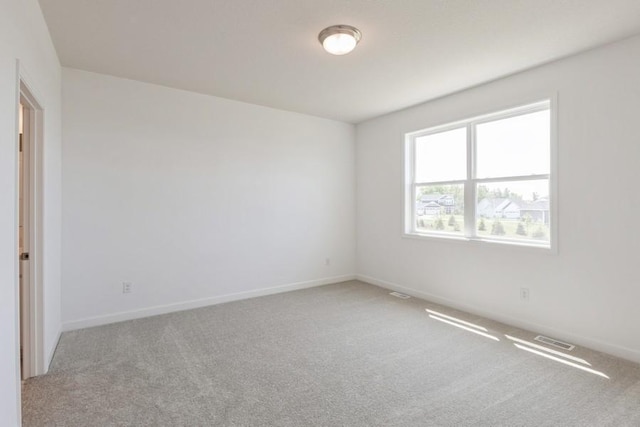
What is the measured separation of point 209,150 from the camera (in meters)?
4.19

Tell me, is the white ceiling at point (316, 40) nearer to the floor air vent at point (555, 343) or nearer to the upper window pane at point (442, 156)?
the upper window pane at point (442, 156)

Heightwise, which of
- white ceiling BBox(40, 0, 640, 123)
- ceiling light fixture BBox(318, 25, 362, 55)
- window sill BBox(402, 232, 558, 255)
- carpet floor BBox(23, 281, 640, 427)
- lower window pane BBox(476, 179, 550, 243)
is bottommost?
carpet floor BBox(23, 281, 640, 427)

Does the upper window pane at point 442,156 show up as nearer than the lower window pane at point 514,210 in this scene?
No

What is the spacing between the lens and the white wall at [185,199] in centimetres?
344

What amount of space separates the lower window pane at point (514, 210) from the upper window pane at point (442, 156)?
1.38ft

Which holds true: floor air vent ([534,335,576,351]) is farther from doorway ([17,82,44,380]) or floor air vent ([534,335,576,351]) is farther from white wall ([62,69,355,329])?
doorway ([17,82,44,380])

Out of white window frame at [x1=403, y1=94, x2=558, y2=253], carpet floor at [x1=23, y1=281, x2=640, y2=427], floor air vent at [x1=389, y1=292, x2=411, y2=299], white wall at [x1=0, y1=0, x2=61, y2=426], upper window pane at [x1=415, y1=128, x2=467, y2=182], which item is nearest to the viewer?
white wall at [x1=0, y1=0, x2=61, y2=426]

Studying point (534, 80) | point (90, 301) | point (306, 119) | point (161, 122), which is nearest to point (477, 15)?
point (534, 80)

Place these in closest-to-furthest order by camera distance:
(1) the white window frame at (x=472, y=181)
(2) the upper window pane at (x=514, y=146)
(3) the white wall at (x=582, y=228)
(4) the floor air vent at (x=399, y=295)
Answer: (3) the white wall at (x=582, y=228), (1) the white window frame at (x=472, y=181), (2) the upper window pane at (x=514, y=146), (4) the floor air vent at (x=399, y=295)

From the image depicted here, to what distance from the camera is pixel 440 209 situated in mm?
4480

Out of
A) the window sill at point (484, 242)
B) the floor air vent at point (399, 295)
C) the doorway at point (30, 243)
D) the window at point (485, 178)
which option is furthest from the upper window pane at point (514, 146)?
the doorway at point (30, 243)

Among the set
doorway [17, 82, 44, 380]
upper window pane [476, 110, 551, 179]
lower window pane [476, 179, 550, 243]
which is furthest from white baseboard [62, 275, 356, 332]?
upper window pane [476, 110, 551, 179]

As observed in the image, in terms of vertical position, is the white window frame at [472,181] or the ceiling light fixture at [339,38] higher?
the ceiling light fixture at [339,38]

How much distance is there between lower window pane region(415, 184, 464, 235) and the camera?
4.23 m
